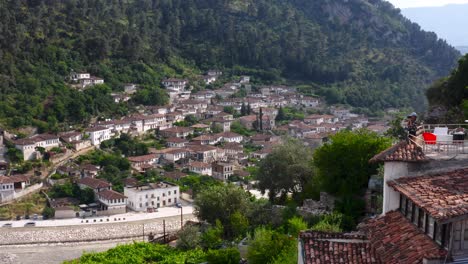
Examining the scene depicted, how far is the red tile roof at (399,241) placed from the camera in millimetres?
6730

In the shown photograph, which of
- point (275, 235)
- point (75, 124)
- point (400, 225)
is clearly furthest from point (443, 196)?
point (75, 124)

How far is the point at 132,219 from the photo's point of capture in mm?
36625

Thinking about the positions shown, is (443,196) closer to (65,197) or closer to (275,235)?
(275,235)

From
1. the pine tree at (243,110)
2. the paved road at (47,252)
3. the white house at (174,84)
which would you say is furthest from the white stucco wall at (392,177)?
the white house at (174,84)

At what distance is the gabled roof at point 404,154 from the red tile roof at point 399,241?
2.83ft

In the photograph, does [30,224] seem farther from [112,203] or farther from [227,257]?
[227,257]

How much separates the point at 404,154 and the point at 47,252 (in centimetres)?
2725

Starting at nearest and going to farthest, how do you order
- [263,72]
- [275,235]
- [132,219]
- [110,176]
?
[275,235] → [132,219] → [110,176] → [263,72]

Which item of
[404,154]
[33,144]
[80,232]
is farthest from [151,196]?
[404,154]

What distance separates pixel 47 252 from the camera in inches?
1227

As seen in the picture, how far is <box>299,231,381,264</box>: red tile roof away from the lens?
762cm

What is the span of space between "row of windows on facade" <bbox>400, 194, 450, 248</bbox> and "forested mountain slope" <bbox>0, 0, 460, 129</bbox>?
4611 cm

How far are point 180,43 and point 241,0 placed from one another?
78.6 feet

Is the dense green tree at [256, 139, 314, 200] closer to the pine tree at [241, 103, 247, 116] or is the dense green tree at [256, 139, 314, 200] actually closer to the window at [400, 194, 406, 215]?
the window at [400, 194, 406, 215]
